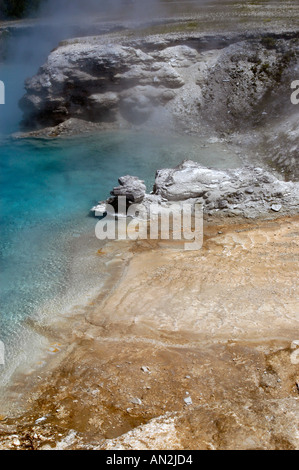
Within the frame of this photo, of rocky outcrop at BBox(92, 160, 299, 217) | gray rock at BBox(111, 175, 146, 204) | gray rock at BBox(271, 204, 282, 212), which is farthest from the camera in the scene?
gray rock at BBox(111, 175, 146, 204)

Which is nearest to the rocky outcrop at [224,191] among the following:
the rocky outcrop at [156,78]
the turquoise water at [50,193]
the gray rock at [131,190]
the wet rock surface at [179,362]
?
the gray rock at [131,190]

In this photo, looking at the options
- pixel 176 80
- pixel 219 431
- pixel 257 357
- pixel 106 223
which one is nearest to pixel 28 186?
pixel 106 223

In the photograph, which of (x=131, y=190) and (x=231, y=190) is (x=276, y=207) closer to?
(x=231, y=190)

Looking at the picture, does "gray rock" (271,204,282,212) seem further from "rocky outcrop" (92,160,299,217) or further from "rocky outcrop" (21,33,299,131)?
"rocky outcrop" (21,33,299,131)

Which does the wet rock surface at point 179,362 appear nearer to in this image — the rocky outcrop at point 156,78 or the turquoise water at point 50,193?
the turquoise water at point 50,193

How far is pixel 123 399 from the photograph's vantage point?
658 cm

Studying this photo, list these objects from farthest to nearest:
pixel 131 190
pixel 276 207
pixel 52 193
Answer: pixel 52 193, pixel 131 190, pixel 276 207

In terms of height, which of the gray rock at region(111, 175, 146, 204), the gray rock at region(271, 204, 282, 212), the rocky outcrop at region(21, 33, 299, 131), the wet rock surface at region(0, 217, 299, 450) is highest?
the rocky outcrop at region(21, 33, 299, 131)

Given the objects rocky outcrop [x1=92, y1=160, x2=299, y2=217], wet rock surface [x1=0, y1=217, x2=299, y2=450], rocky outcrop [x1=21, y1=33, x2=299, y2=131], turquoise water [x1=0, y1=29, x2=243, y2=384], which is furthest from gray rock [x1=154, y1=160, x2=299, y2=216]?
rocky outcrop [x1=21, y1=33, x2=299, y2=131]

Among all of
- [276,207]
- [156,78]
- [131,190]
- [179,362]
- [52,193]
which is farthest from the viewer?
[156,78]

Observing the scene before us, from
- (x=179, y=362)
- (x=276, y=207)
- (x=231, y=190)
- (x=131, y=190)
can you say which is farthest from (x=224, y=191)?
(x=179, y=362)

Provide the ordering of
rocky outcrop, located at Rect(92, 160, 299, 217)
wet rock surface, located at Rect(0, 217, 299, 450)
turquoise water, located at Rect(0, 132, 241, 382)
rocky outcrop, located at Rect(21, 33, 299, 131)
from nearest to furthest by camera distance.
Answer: wet rock surface, located at Rect(0, 217, 299, 450) → turquoise water, located at Rect(0, 132, 241, 382) → rocky outcrop, located at Rect(92, 160, 299, 217) → rocky outcrop, located at Rect(21, 33, 299, 131)
